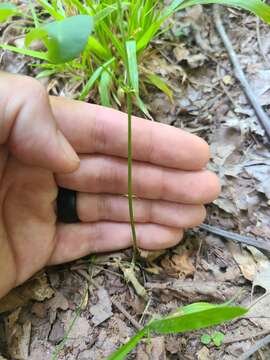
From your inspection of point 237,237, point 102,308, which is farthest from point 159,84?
point 102,308

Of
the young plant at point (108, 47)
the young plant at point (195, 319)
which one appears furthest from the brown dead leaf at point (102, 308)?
the young plant at point (108, 47)

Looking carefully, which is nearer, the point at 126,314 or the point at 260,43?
the point at 126,314

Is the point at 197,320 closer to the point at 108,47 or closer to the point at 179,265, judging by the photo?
the point at 179,265

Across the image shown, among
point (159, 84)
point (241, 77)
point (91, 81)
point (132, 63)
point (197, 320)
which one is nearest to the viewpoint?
point (197, 320)

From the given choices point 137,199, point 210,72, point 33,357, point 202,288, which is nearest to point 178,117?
point 210,72

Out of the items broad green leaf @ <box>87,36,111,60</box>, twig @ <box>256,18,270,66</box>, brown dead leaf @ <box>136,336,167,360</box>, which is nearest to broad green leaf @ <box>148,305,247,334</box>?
brown dead leaf @ <box>136,336,167,360</box>

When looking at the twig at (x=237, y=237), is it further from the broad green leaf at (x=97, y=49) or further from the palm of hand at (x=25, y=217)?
the broad green leaf at (x=97, y=49)
